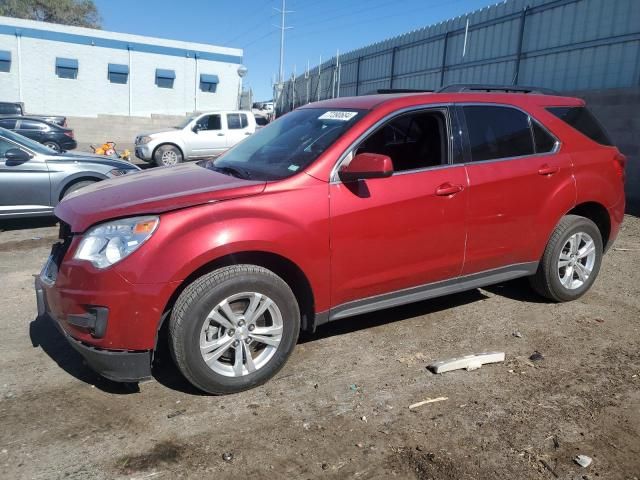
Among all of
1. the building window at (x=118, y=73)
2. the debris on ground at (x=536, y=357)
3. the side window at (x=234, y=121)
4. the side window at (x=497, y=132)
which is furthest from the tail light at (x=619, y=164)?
the building window at (x=118, y=73)

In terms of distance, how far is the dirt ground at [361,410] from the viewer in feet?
8.54

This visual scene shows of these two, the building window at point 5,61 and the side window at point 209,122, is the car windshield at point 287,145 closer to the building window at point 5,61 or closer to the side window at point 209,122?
the side window at point 209,122

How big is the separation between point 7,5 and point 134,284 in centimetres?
5278

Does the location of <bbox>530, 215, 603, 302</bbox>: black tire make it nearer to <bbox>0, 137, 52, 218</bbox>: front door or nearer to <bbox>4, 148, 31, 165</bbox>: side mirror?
<bbox>0, 137, 52, 218</bbox>: front door

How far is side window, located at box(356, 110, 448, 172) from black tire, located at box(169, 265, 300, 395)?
133cm

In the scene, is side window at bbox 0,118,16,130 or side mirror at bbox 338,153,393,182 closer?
side mirror at bbox 338,153,393,182

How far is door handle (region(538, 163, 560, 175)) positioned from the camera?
426 centimetres

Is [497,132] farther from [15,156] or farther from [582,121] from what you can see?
[15,156]

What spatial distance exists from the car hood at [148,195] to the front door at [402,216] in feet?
2.20

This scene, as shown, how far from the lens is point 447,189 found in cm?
380

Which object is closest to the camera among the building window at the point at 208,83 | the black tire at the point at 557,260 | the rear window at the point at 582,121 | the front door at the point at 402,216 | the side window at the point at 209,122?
the front door at the point at 402,216

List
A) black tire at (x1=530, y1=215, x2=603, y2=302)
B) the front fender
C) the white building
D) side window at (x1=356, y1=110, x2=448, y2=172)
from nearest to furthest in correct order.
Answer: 1. the front fender
2. side window at (x1=356, y1=110, x2=448, y2=172)
3. black tire at (x1=530, y1=215, x2=603, y2=302)
4. the white building

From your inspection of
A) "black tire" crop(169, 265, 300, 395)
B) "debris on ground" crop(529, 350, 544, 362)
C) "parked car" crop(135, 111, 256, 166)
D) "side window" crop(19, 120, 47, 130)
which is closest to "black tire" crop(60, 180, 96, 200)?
"black tire" crop(169, 265, 300, 395)

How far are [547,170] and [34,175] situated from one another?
6.61 m
